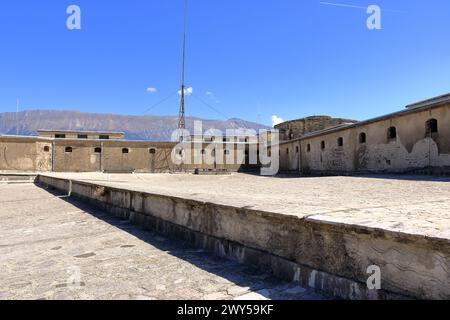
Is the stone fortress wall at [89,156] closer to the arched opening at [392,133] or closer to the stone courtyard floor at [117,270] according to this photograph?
the arched opening at [392,133]

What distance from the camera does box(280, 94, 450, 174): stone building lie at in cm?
1435

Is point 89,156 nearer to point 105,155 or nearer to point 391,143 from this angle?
point 105,155

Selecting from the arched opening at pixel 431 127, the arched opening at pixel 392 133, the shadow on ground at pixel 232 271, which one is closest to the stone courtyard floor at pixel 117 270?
the shadow on ground at pixel 232 271

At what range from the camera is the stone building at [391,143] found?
47.1 feet

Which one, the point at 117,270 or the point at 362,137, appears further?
the point at 362,137

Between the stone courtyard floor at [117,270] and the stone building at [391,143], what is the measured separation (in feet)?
45.3

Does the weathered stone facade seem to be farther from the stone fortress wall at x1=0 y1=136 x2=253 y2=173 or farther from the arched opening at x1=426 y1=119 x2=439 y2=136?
the arched opening at x1=426 y1=119 x2=439 y2=136

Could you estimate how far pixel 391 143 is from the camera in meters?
17.2

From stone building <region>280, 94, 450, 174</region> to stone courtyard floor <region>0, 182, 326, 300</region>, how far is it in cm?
1380

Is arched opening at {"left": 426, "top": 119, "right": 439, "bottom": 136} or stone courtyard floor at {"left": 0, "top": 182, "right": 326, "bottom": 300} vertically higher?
arched opening at {"left": 426, "top": 119, "right": 439, "bottom": 136}

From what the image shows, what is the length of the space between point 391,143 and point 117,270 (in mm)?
17129

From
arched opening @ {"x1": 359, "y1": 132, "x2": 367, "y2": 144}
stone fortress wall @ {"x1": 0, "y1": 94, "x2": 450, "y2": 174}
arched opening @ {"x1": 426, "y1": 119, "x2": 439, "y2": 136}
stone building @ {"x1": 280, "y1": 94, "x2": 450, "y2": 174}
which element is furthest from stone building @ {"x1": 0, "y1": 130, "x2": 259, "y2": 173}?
arched opening @ {"x1": 426, "y1": 119, "x2": 439, "y2": 136}

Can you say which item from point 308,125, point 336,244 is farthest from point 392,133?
point 308,125

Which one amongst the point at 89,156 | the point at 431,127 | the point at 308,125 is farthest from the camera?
the point at 308,125
